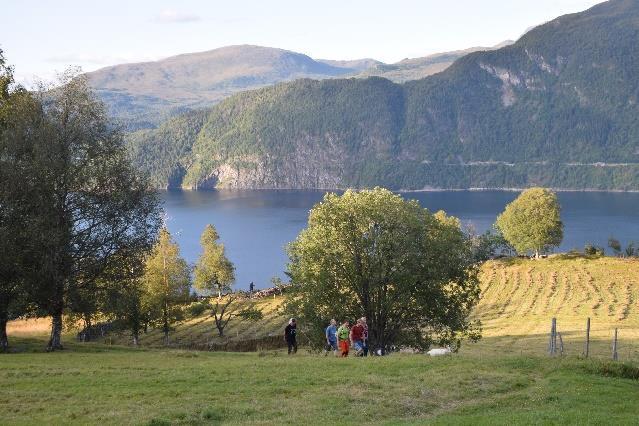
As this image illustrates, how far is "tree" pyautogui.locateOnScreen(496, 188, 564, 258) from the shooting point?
116125 mm

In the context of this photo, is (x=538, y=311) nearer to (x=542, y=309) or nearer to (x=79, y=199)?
(x=542, y=309)

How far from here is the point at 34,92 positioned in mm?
37781

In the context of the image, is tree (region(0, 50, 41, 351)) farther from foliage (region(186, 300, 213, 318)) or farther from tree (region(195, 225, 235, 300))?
tree (region(195, 225, 235, 300))

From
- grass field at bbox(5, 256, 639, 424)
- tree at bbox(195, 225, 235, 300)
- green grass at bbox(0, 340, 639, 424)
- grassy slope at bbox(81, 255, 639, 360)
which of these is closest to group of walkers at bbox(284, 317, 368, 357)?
grass field at bbox(5, 256, 639, 424)

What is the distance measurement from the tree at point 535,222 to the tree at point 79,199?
88711 millimetres

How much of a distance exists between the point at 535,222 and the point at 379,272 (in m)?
83.7

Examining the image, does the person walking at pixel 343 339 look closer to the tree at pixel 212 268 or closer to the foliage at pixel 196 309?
the foliage at pixel 196 309

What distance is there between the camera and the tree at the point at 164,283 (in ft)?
207

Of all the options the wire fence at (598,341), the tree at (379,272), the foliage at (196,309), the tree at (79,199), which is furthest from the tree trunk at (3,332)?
the foliage at (196,309)

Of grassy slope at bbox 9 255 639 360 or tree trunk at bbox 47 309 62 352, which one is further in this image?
grassy slope at bbox 9 255 639 360

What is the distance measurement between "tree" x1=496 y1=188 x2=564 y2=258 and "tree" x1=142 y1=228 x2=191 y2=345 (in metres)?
67.0

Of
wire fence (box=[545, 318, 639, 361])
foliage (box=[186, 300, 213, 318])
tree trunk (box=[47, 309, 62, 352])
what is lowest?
foliage (box=[186, 300, 213, 318])

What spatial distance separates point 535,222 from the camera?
117 m

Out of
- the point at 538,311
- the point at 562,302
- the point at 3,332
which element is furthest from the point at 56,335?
the point at 562,302
